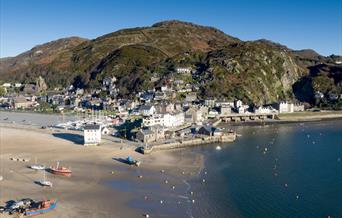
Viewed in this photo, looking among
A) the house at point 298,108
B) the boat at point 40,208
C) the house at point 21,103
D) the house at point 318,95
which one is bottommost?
the boat at point 40,208

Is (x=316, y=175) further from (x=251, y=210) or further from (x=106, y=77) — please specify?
(x=106, y=77)

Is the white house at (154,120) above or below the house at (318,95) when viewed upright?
below

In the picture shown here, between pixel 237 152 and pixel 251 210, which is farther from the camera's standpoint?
pixel 237 152

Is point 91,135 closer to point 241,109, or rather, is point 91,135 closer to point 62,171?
point 62,171

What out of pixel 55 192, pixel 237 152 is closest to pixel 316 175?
pixel 237 152

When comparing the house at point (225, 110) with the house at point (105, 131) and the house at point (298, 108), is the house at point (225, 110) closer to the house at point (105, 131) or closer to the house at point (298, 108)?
the house at point (298, 108)

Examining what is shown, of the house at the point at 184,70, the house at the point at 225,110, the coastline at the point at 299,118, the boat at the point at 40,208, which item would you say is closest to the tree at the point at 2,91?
the house at the point at 184,70

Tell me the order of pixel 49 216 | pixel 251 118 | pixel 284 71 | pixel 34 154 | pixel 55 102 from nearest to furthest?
1. pixel 49 216
2. pixel 34 154
3. pixel 251 118
4. pixel 55 102
5. pixel 284 71
